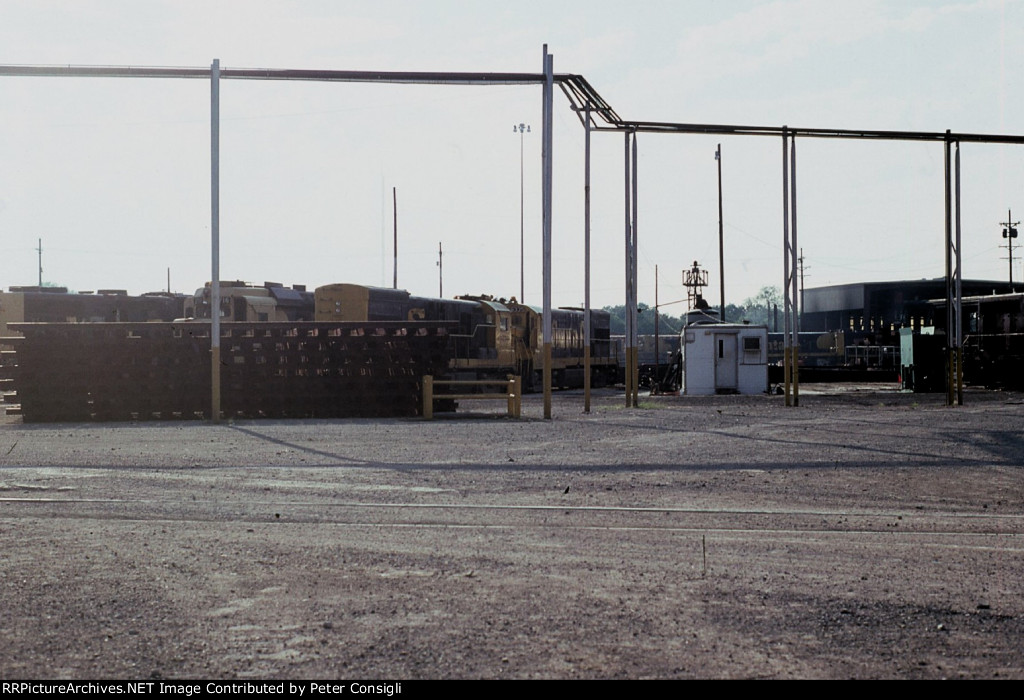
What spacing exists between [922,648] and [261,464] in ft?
32.6

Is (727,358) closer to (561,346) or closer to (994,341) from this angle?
(561,346)

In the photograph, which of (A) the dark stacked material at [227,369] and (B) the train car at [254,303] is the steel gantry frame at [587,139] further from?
(B) the train car at [254,303]

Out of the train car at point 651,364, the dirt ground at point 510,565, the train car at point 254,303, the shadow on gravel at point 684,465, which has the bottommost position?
the shadow on gravel at point 684,465

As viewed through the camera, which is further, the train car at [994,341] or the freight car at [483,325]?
the train car at [994,341]

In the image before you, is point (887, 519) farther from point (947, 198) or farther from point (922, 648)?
point (947, 198)

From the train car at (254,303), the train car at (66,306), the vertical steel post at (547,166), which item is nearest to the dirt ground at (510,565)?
the vertical steel post at (547,166)

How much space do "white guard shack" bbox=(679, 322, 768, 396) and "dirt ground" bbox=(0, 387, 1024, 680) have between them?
24271 mm

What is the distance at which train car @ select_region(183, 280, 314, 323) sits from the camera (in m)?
32.7

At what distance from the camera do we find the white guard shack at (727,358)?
3891 cm

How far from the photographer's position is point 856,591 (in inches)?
241

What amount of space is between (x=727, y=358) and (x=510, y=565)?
33.1 meters

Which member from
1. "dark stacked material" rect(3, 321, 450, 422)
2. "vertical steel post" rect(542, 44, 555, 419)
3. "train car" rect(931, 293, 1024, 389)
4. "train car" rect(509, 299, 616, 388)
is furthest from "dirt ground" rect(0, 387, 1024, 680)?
"train car" rect(931, 293, 1024, 389)

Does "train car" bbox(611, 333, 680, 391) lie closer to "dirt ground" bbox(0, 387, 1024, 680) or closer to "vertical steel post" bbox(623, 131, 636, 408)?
"vertical steel post" bbox(623, 131, 636, 408)

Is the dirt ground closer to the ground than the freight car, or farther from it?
closer to the ground
